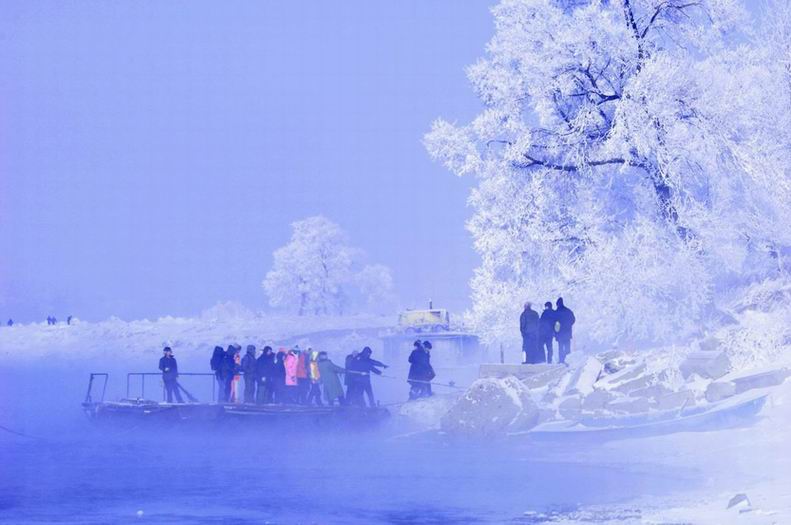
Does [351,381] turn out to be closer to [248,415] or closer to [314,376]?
[314,376]

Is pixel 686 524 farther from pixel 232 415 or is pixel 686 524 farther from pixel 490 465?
pixel 232 415

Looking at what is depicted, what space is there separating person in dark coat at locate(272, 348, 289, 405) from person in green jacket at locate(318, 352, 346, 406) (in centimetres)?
99

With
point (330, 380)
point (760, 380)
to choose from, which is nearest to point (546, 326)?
point (330, 380)

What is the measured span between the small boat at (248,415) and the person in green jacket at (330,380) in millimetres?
480

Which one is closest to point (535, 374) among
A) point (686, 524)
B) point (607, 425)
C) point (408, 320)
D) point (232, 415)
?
point (607, 425)

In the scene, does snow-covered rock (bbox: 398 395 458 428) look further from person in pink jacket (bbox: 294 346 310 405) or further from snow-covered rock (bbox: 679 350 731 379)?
snow-covered rock (bbox: 679 350 731 379)

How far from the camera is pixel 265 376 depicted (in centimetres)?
2983

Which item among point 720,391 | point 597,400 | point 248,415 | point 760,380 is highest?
point 760,380

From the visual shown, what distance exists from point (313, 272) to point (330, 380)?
7011 cm

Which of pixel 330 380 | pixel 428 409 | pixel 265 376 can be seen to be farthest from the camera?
pixel 265 376

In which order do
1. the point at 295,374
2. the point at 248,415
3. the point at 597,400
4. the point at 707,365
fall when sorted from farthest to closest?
the point at 295,374 → the point at 248,415 → the point at 597,400 → the point at 707,365

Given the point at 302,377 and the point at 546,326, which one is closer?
the point at 546,326

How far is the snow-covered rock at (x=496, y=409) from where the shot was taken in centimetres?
2448

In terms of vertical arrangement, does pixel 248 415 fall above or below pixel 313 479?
above
